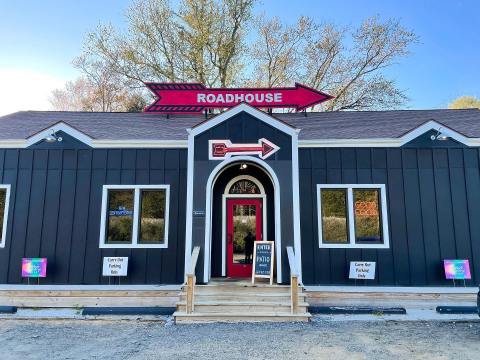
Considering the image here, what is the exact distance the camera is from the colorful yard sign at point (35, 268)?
808 centimetres

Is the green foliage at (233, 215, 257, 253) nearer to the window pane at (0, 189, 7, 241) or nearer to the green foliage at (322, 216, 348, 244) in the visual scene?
the green foliage at (322, 216, 348, 244)

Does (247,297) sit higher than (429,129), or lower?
lower

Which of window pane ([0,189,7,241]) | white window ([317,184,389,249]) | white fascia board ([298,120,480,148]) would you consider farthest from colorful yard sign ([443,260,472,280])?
window pane ([0,189,7,241])

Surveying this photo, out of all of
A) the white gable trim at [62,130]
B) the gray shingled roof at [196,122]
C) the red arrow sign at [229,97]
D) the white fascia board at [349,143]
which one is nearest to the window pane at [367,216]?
the white fascia board at [349,143]

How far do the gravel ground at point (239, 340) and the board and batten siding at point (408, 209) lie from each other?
1.50 metres

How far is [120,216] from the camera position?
8.55 metres

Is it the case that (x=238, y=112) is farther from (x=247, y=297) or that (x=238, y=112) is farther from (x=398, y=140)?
(x=247, y=297)

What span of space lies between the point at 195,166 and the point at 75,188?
10.9 ft

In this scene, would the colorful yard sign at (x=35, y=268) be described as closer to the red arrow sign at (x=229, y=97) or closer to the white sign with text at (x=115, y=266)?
the white sign with text at (x=115, y=266)

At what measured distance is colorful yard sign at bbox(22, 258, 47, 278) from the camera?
8.08m

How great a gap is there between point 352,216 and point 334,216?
0.44m

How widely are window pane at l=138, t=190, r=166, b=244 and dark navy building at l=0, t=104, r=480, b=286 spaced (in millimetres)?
26

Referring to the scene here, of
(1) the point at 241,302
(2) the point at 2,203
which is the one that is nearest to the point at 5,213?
(2) the point at 2,203

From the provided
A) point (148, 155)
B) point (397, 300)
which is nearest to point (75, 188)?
point (148, 155)
